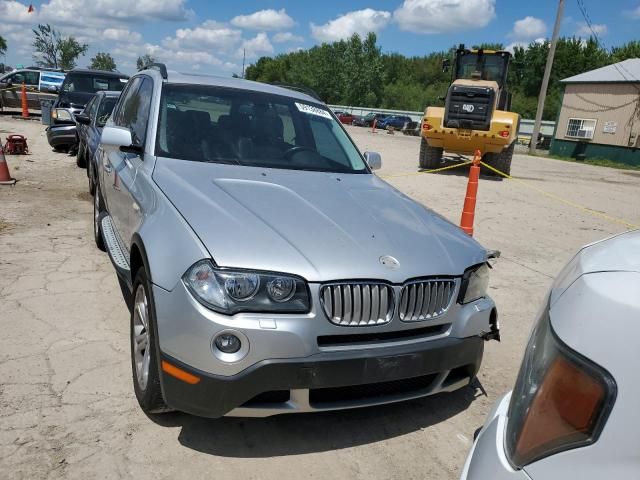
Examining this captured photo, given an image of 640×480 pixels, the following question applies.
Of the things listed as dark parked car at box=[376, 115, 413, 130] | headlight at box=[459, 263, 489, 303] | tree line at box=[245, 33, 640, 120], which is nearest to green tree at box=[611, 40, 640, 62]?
tree line at box=[245, 33, 640, 120]

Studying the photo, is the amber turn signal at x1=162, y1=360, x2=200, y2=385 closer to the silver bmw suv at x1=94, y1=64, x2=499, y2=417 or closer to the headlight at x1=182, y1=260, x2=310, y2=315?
the silver bmw suv at x1=94, y1=64, x2=499, y2=417

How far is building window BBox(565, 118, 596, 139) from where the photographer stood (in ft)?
96.5

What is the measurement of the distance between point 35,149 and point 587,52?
67089 millimetres

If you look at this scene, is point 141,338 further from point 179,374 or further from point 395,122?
point 395,122

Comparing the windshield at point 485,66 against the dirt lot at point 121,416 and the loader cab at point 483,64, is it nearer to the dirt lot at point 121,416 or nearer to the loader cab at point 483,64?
the loader cab at point 483,64

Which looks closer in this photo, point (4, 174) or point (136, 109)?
point (136, 109)

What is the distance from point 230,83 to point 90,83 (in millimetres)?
11076

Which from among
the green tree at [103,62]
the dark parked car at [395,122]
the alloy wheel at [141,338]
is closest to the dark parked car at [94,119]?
the alloy wheel at [141,338]

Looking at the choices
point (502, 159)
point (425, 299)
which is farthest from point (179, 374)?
point (502, 159)

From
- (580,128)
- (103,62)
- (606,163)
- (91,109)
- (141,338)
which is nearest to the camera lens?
(141,338)

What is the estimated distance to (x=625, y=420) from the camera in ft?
3.32

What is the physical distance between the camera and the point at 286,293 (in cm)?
231

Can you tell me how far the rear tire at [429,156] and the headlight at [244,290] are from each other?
1318 centimetres

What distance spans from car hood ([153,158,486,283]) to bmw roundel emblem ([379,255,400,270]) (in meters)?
0.02
